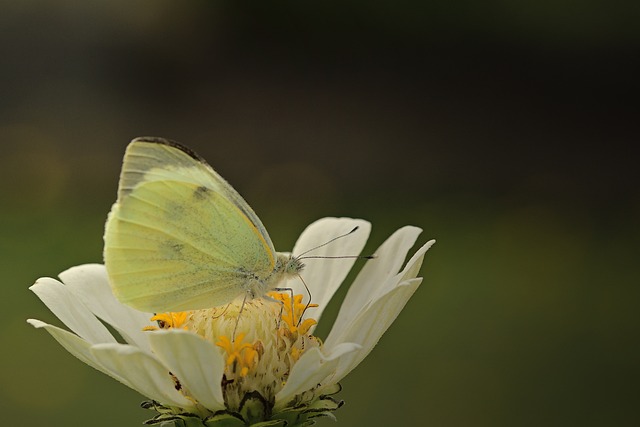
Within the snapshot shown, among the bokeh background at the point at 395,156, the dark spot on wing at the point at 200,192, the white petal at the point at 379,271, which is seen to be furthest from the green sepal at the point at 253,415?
the bokeh background at the point at 395,156

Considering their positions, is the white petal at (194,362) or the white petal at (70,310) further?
the white petal at (70,310)

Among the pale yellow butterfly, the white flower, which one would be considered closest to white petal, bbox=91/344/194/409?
the white flower

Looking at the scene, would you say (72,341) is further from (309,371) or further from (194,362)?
(309,371)

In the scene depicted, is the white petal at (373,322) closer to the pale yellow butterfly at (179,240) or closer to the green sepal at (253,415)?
the green sepal at (253,415)

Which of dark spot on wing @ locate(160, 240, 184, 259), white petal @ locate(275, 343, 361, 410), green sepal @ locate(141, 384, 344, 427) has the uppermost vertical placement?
dark spot on wing @ locate(160, 240, 184, 259)

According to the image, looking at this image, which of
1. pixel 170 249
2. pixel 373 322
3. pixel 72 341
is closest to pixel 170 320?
pixel 170 249

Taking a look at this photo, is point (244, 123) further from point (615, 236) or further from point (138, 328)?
point (138, 328)

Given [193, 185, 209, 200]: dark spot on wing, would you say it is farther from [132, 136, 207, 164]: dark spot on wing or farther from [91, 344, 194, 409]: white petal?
[91, 344, 194, 409]: white petal
